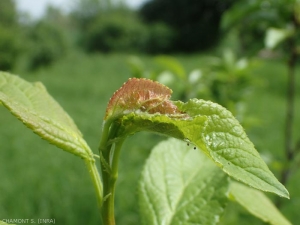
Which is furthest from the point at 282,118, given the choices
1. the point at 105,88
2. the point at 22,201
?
the point at 22,201

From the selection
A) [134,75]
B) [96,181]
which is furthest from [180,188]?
[134,75]

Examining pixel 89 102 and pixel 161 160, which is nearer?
pixel 161 160

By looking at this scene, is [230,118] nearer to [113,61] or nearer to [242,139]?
[242,139]

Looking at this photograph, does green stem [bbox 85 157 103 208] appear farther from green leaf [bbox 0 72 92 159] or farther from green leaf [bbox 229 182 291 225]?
green leaf [bbox 229 182 291 225]

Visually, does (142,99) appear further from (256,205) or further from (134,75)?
(134,75)

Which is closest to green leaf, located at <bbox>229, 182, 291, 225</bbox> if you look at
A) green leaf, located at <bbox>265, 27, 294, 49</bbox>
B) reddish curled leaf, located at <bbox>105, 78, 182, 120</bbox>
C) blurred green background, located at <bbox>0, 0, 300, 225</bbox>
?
blurred green background, located at <bbox>0, 0, 300, 225</bbox>

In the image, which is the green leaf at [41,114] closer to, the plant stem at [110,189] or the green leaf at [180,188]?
the plant stem at [110,189]
